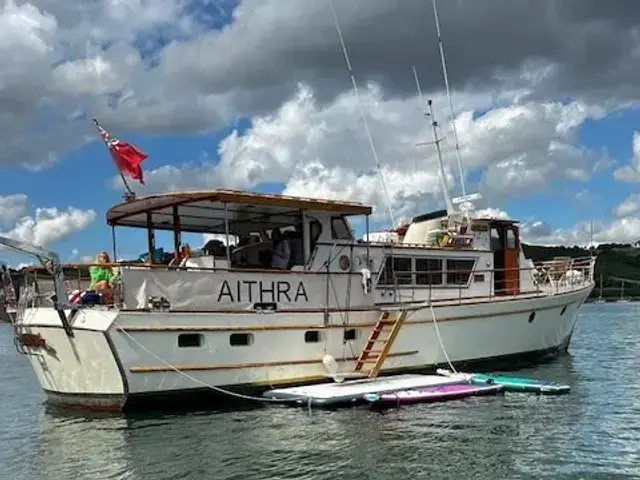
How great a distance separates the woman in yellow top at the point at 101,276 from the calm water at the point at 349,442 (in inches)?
107

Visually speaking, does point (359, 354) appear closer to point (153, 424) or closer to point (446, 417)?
point (446, 417)

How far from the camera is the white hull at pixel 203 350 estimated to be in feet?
53.0

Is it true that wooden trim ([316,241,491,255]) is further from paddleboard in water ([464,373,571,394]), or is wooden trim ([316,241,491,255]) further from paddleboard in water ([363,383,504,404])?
paddleboard in water ([363,383,504,404])

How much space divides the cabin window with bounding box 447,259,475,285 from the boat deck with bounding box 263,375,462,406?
152 inches

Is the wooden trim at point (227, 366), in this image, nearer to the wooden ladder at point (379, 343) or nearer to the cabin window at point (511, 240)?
the wooden ladder at point (379, 343)

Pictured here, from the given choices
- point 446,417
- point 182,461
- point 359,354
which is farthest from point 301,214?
point 182,461

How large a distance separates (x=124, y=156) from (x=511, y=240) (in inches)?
490

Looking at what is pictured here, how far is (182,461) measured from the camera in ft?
42.4

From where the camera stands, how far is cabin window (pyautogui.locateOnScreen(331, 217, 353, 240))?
19.8 m

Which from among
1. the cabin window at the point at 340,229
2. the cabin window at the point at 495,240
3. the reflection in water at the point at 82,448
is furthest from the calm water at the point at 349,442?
the cabin window at the point at 495,240

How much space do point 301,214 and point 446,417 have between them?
6.10m

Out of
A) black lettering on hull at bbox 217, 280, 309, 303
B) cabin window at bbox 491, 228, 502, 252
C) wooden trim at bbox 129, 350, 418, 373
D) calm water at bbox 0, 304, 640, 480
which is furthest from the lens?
cabin window at bbox 491, 228, 502, 252

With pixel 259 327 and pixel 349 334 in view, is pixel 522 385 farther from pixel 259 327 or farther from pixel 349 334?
pixel 259 327

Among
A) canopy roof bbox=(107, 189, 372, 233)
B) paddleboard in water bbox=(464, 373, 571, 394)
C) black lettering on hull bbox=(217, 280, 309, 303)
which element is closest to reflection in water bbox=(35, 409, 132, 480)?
black lettering on hull bbox=(217, 280, 309, 303)
